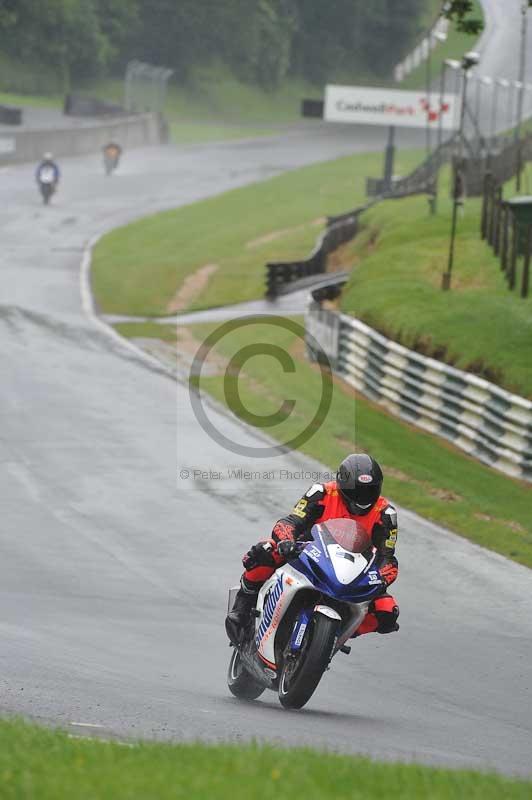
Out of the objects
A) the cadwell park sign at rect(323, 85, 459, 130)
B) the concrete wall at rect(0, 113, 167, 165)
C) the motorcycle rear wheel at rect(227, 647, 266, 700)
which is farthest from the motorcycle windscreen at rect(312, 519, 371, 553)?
the cadwell park sign at rect(323, 85, 459, 130)

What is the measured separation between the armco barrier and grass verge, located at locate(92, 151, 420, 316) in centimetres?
1030

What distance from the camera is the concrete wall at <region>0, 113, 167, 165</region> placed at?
68.6 meters

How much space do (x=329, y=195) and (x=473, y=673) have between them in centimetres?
5803

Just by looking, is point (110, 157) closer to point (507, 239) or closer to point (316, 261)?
point (316, 261)

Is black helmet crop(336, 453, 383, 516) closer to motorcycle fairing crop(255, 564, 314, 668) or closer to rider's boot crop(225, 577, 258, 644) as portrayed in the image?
motorcycle fairing crop(255, 564, 314, 668)

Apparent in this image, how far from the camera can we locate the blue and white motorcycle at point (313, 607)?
930 centimetres

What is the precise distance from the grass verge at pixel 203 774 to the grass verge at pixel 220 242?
30416mm

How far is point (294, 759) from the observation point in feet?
23.7

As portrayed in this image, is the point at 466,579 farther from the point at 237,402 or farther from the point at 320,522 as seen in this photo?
the point at 237,402

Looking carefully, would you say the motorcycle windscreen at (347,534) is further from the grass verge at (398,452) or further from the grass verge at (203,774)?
the grass verge at (398,452)

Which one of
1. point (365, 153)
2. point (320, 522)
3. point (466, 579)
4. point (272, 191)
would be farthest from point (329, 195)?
point (320, 522)

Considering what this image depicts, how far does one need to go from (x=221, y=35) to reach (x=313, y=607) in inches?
4635

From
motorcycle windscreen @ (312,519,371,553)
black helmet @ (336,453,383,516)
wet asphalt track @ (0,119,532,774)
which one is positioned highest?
black helmet @ (336,453,383,516)

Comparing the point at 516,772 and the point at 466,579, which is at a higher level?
the point at 516,772
